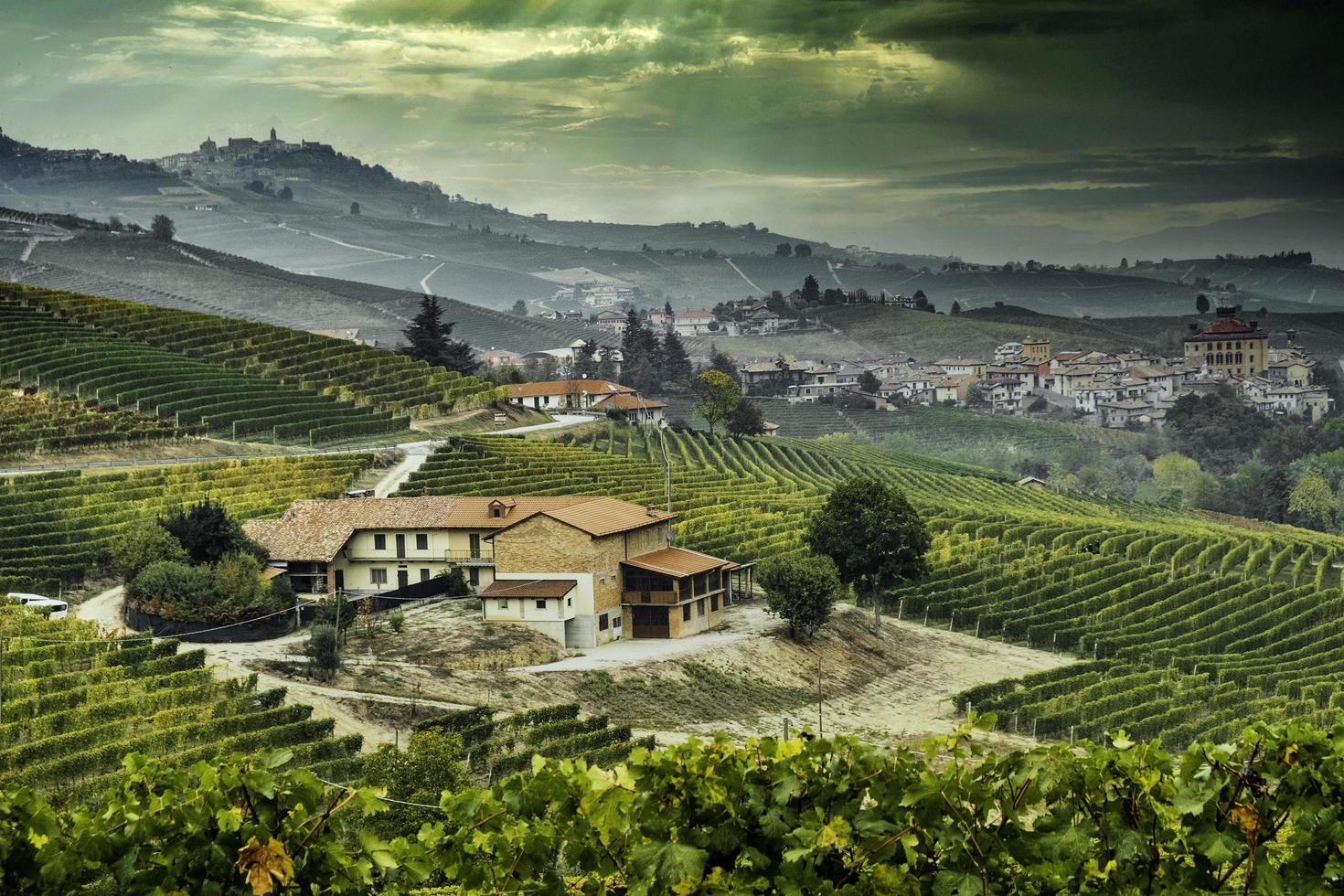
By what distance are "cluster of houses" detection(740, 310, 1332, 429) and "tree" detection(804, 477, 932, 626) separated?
4032 inches

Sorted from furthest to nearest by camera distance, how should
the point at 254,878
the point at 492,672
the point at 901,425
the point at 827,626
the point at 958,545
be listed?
1. the point at 901,425
2. the point at 958,545
3. the point at 827,626
4. the point at 492,672
5. the point at 254,878

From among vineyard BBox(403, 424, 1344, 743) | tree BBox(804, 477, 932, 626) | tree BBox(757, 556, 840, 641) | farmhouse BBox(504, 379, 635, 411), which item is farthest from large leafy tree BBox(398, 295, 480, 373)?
tree BBox(757, 556, 840, 641)

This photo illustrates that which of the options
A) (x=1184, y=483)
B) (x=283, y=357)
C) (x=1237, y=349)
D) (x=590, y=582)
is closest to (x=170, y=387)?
(x=283, y=357)

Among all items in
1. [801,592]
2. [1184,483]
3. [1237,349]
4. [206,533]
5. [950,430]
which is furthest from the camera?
[1237,349]

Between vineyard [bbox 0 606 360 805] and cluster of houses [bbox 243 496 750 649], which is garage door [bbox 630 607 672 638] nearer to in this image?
cluster of houses [bbox 243 496 750 649]

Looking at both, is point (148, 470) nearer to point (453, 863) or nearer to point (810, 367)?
point (453, 863)

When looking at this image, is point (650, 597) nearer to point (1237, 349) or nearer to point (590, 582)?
point (590, 582)

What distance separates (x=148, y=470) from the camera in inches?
1977

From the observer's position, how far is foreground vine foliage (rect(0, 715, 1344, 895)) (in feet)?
34.7

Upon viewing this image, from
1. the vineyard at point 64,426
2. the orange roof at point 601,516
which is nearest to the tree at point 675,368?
the vineyard at point 64,426

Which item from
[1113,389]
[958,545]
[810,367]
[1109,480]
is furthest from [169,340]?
[1113,389]

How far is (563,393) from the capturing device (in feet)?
329

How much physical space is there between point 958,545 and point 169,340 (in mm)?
34735

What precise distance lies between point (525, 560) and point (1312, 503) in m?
86.1
